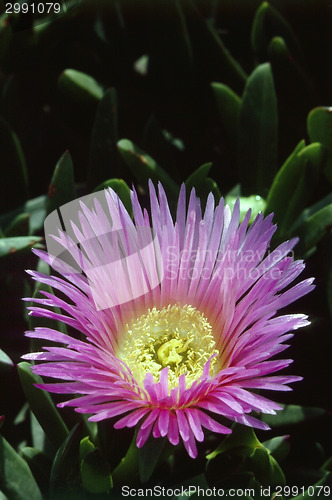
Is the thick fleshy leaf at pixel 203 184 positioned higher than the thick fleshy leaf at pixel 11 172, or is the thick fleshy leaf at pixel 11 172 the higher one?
the thick fleshy leaf at pixel 11 172

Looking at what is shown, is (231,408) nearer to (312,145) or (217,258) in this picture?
(217,258)

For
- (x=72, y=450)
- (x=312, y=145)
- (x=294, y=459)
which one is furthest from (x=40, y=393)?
(x=312, y=145)

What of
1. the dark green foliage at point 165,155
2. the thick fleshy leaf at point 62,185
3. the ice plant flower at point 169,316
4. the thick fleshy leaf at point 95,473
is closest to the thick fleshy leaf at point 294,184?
the dark green foliage at point 165,155

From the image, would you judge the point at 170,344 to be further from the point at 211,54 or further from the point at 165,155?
the point at 211,54

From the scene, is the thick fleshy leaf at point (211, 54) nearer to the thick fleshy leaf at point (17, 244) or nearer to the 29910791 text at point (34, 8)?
the 29910791 text at point (34, 8)

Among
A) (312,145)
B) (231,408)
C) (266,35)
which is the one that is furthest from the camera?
(266,35)

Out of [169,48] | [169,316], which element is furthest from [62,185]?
[169,48]
